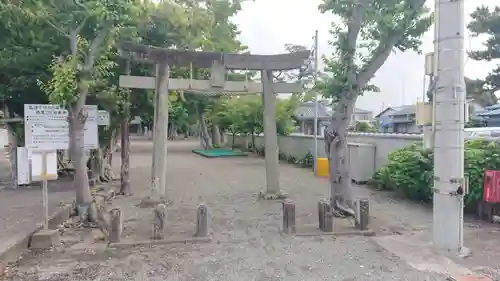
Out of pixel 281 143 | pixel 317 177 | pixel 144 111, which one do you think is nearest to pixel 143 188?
pixel 144 111

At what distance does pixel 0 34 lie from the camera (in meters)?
6.32

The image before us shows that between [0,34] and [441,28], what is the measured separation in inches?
251

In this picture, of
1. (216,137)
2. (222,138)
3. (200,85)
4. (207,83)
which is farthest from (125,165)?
(222,138)

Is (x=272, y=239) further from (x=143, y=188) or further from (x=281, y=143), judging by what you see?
(x=281, y=143)

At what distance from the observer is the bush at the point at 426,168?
7.27 metres

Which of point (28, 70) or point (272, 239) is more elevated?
point (28, 70)

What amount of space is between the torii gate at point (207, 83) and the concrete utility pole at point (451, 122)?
460 centimetres

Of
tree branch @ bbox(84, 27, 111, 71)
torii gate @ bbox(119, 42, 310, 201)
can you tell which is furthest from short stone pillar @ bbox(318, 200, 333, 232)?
tree branch @ bbox(84, 27, 111, 71)

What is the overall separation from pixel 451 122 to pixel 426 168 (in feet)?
11.2

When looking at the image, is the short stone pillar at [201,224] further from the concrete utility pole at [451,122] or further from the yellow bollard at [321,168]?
the yellow bollard at [321,168]

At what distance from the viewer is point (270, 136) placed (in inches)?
395

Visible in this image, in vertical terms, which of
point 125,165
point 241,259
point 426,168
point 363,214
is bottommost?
point 241,259

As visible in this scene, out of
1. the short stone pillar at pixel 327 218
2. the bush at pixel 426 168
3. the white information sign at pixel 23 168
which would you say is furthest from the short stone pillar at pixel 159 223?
the bush at pixel 426 168

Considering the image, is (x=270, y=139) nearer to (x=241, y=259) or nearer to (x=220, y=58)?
(x=220, y=58)
